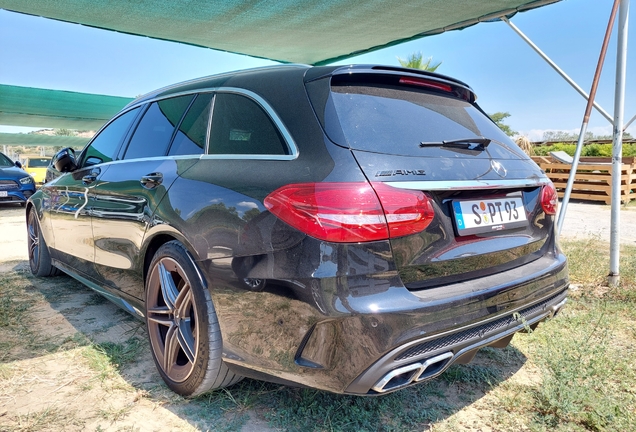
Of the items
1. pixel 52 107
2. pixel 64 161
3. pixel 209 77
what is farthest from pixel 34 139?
pixel 209 77

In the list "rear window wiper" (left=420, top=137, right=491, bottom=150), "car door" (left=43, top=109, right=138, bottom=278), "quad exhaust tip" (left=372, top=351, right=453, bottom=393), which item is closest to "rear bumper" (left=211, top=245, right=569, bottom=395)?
"quad exhaust tip" (left=372, top=351, right=453, bottom=393)

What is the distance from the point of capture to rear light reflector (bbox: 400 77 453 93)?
217cm

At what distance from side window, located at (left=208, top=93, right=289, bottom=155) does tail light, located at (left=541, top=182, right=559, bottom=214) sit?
51.5 inches

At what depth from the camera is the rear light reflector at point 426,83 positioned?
7.10 feet

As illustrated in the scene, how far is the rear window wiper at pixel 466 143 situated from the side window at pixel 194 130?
113 centimetres

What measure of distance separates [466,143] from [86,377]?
2.25m

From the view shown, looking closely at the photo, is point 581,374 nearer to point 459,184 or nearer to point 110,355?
point 459,184

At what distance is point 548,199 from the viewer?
2361 mm

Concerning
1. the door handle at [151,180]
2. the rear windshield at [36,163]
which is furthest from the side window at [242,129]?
the rear windshield at [36,163]

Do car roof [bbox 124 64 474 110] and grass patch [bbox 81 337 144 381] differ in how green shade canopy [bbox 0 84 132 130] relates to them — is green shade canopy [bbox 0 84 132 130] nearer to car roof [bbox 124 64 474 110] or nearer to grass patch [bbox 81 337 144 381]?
car roof [bbox 124 64 474 110]

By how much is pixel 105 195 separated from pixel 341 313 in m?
2.07

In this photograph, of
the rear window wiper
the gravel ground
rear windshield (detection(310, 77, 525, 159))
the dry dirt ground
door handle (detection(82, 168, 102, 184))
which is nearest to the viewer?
rear windshield (detection(310, 77, 525, 159))

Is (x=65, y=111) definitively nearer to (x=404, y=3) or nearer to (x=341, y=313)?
(x=404, y=3)

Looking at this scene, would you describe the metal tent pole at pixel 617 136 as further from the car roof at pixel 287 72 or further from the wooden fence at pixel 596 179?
the wooden fence at pixel 596 179
